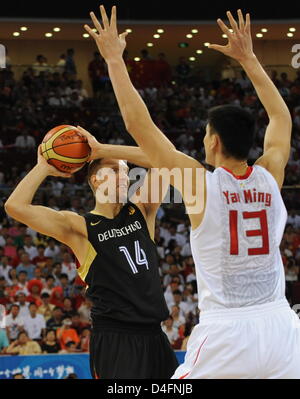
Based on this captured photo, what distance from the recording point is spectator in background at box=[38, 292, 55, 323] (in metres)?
13.0

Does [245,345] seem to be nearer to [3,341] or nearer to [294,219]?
[3,341]

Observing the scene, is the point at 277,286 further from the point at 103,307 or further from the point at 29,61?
the point at 29,61

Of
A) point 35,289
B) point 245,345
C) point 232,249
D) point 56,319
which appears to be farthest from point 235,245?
point 35,289

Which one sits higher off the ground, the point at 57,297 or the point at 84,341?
the point at 57,297

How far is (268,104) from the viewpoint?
13.8 ft

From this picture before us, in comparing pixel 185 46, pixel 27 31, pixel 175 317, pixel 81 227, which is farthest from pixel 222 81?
pixel 81 227

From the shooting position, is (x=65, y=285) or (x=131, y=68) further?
(x=131, y=68)

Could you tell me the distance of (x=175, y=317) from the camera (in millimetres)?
13117

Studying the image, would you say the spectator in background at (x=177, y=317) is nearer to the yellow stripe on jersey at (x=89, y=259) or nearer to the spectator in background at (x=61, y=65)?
the yellow stripe on jersey at (x=89, y=259)

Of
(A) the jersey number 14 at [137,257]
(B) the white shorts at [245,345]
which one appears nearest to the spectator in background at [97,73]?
(A) the jersey number 14 at [137,257]

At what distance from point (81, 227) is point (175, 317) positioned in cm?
812

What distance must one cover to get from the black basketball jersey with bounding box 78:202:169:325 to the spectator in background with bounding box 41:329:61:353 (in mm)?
7306

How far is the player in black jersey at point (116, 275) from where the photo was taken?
16.7 ft

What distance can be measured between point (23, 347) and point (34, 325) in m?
0.66
